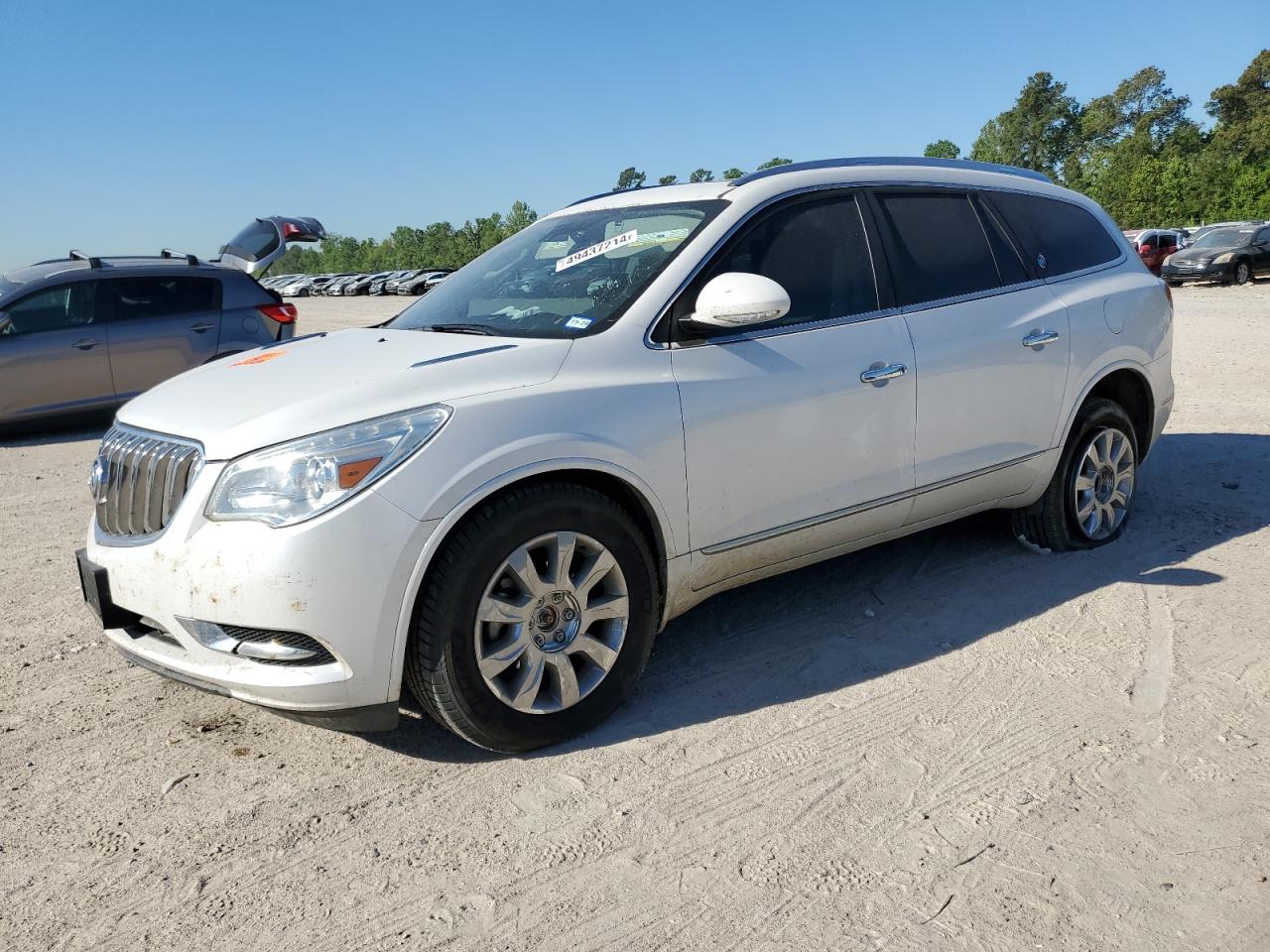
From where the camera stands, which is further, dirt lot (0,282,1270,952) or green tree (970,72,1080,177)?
green tree (970,72,1080,177)

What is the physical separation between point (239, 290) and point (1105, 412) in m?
8.61

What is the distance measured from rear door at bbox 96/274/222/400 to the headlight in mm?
7908

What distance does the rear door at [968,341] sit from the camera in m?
4.27

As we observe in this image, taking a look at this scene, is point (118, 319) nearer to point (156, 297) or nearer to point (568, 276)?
point (156, 297)

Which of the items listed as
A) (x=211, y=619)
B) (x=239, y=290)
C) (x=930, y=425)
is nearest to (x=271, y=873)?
(x=211, y=619)

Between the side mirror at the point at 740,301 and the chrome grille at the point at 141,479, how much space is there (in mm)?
1680

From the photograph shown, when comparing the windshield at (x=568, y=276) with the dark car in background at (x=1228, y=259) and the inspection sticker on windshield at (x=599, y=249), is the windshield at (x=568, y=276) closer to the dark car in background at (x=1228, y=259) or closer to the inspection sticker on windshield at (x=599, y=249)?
the inspection sticker on windshield at (x=599, y=249)

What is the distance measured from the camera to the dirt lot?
251 centimetres

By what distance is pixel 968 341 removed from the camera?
4359 millimetres

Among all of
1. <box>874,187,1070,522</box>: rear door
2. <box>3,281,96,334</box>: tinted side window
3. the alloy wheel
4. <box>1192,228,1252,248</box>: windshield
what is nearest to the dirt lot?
the alloy wheel

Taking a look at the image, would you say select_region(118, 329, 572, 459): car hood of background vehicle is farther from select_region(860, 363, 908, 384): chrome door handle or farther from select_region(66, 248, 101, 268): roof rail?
select_region(66, 248, 101, 268): roof rail

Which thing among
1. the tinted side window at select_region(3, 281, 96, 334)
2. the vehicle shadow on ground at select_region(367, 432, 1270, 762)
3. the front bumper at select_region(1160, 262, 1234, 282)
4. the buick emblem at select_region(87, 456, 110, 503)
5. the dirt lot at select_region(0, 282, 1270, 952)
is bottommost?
the dirt lot at select_region(0, 282, 1270, 952)

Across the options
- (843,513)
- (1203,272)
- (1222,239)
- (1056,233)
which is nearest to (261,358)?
(843,513)

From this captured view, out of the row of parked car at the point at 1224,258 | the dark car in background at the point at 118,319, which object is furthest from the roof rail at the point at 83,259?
the row of parked car at the point at 1224,258
